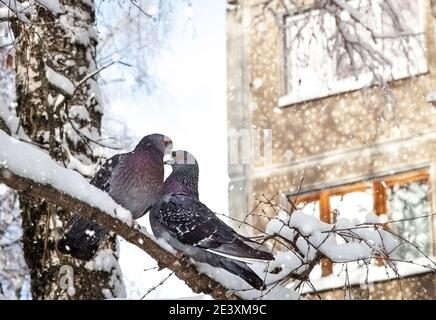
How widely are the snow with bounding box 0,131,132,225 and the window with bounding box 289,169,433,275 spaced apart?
547 cm

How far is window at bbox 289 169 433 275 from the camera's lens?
9172 mm

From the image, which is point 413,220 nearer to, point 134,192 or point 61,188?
point 134,192

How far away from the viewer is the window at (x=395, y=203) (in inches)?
361

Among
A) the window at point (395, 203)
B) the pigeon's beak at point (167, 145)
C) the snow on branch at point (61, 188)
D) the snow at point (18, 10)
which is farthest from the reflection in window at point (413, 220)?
the snow on branch at point (61, 188)

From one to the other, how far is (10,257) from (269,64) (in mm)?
4060

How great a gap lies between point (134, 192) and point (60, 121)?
1330 mm

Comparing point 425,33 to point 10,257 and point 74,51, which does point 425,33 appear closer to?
point 10,257

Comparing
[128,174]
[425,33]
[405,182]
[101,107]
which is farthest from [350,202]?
[128,174]

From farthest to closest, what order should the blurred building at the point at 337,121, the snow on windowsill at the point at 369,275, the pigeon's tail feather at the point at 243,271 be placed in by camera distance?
1. the blurred building at the point at 337,121
2. the snow on windowsill at the point at 369,275
3. the pigeon's tail feather at the point at 243,271

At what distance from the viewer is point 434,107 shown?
9.38m

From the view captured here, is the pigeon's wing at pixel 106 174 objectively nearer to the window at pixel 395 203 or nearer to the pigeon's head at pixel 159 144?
the pigeon's head at pixel 159 144

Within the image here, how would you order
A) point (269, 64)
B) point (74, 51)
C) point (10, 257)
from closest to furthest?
point (74, 51) < point (10, 257) < point (269, 64)

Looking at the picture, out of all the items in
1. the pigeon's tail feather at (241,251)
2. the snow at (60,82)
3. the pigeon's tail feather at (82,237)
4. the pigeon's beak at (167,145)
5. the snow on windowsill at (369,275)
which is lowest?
the snow on windowsill at (369,275)

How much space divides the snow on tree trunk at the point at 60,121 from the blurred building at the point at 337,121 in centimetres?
344
